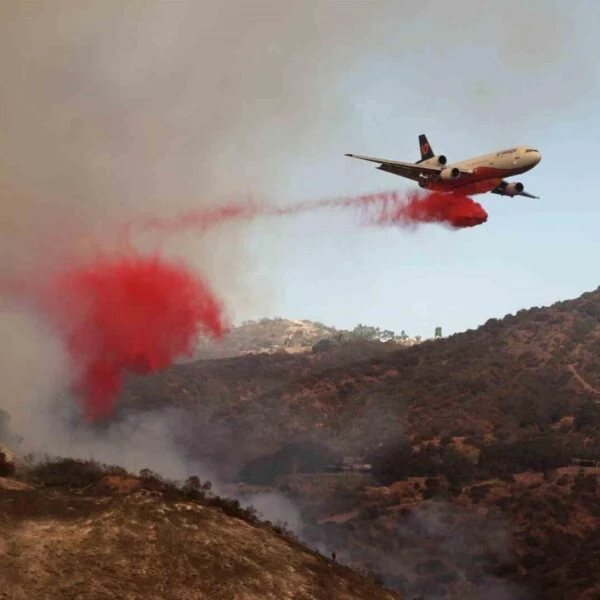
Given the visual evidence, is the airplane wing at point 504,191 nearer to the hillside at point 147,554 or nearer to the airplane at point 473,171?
the airplane at point 473,171

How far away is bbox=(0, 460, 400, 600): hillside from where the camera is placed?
30.3 meters

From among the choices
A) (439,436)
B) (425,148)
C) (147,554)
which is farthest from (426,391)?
(147,554)

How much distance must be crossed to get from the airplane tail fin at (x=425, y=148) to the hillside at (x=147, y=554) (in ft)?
135

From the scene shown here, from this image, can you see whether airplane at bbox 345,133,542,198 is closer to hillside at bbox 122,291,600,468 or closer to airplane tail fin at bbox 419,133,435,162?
airplane tail fin at bbox 419,133,435,162

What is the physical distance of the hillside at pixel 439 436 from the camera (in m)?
73.9

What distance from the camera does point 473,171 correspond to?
6353 cm

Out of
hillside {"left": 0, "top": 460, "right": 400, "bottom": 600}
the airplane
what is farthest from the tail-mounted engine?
hillside {"left": 0, "top": 460, "right": 400, "bottom": 600}

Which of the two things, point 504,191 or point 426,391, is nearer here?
point 504,191

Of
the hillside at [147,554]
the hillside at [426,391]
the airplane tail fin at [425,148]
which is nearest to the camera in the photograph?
the hillside at [147,554]

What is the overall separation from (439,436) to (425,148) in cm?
4952

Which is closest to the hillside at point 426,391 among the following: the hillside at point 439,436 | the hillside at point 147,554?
the hillside at point 439,436

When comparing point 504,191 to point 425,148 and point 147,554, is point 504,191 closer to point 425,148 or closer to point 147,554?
point 425,148

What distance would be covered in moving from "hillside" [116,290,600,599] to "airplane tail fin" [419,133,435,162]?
34.9 m

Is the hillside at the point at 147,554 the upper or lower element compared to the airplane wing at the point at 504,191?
lower
